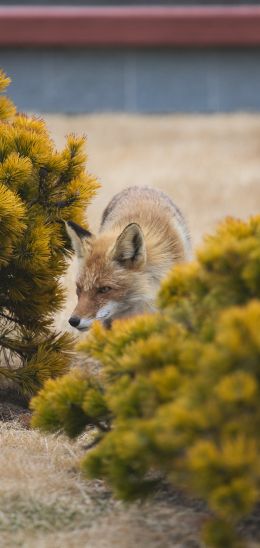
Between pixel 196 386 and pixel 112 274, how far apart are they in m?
3.16

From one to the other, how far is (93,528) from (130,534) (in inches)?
6.3

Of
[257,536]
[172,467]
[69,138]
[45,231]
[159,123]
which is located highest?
[159,123]

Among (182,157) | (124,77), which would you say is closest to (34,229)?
(182,157)

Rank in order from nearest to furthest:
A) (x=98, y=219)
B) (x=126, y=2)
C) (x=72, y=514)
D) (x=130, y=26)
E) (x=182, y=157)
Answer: (x=72, y=514), (x=98, y=219), (x=182, y=157), (x=130, y=26), (x=126, y=2)

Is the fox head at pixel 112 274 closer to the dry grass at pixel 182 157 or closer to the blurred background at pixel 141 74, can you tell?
the dry grass at pixel 182 157

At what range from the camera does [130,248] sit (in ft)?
20.1

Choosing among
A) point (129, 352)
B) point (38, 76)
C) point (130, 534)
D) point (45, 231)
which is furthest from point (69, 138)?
point (38, 76)

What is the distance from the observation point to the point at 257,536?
3.56 metres

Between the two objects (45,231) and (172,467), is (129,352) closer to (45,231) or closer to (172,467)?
(172,467)

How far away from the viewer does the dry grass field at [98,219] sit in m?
3.67

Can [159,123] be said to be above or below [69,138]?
above

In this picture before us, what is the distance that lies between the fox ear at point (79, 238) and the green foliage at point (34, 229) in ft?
0.26

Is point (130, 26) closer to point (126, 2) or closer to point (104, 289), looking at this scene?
point (126, 2)

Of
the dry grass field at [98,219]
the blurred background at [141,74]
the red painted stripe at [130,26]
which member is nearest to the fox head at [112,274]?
the dry grass field at [98,219]
